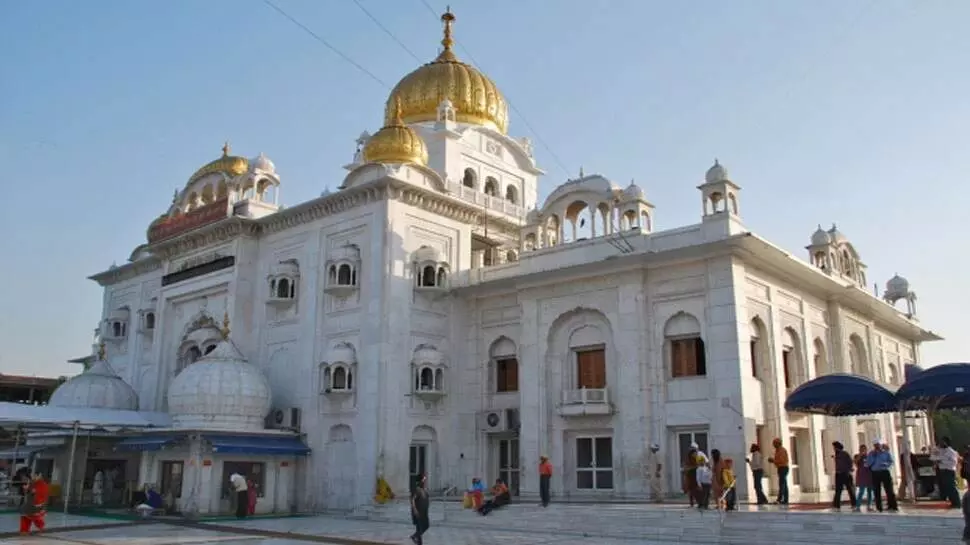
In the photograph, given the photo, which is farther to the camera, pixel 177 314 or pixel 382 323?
pixel 177 314

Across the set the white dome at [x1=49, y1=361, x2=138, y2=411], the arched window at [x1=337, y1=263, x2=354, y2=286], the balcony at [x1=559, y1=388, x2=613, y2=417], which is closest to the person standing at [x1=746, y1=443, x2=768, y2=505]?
the balcony at [x1=559, y1=388, x2=613, y2=417]

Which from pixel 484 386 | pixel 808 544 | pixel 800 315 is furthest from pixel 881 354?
pixel 808 544

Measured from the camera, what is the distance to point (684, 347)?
2091 centimetres

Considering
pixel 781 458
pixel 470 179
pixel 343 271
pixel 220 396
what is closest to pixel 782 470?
pixel 781 458

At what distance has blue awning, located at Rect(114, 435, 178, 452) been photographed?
2209 centimetres

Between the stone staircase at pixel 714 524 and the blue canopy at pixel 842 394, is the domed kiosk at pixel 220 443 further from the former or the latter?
the blue canopy at pixel 842 394

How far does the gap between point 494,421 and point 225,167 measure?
1464 cm

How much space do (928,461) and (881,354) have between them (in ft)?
38.8

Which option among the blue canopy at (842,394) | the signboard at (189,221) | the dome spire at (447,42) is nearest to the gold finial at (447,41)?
the dome spire at (447,42)

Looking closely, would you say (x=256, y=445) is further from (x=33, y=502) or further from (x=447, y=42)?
(x=447, y=42)

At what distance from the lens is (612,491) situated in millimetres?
21047

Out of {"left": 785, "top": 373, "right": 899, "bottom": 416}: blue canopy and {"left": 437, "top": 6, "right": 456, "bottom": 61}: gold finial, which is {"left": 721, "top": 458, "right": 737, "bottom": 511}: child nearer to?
{"left": 785, "top": 373, "right": 899, "bottom": 416}: blue canopy

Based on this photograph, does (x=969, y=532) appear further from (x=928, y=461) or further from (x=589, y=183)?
(x=589, y=183)

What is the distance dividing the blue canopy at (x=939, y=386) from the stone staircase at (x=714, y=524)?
2328 millimetres
